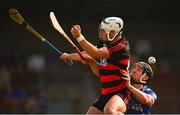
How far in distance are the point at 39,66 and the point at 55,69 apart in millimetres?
353

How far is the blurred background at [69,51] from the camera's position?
14.8m

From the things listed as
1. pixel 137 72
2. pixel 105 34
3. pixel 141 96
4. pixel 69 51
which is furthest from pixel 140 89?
pixel 69 51

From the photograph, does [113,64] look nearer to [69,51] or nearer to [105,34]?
[105,34]

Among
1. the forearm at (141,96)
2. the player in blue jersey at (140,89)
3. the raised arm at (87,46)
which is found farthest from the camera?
the player in blue jersey at (140,89)

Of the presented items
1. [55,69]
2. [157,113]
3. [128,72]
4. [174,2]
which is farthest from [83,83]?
[128,72]

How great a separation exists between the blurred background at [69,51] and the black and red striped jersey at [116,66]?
19.2 ft

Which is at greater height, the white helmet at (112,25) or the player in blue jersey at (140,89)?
the white helmet at (112,25)

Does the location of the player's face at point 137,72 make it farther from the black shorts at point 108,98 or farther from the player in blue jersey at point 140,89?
the black shorts at point 108,98

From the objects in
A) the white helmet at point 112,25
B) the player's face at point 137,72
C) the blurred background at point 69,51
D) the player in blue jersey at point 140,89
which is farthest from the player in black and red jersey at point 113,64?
the blurred background at point 69,51

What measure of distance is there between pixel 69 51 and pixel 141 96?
7056mm

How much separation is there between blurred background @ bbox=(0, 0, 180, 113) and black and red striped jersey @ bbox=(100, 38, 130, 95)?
5.86 metres

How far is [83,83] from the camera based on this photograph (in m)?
15.4

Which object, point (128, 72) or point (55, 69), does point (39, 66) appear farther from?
point (128, 72)

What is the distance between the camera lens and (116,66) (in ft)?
28.3
